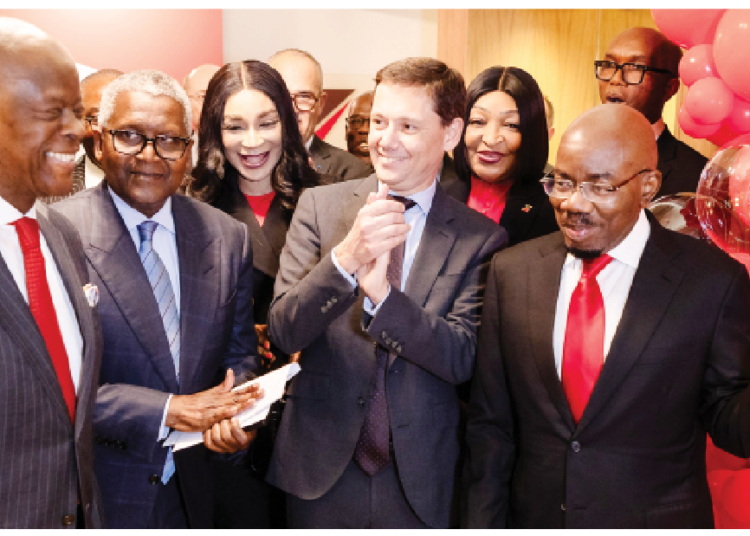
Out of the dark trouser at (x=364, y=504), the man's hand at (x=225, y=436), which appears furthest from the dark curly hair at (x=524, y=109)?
the man's hand at (x=225, y=436)

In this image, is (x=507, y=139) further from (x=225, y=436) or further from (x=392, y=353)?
(x=225, y=436)

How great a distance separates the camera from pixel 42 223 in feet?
5.68

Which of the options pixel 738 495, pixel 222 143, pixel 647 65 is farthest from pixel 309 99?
pixel 738 495

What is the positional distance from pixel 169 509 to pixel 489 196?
1791mm

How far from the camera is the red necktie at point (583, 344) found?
179 cm

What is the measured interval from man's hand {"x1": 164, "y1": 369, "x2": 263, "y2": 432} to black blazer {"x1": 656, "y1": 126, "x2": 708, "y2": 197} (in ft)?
7.22

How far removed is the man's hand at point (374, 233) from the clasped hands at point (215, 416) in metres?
0.49

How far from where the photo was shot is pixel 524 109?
2.94 metres

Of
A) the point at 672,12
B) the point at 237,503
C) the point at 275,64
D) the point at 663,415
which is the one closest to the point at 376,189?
the point at 663,415

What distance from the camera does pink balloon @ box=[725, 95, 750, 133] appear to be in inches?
109

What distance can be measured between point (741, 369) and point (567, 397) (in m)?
0.42

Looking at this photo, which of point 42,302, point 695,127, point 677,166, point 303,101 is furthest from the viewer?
point 303,101

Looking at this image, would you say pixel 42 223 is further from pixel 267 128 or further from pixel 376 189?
pixel 267 128

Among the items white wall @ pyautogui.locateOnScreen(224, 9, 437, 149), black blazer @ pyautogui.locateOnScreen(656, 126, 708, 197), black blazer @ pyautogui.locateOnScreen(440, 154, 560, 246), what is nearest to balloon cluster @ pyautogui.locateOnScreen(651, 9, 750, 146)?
black blazer @ pyautogui.locateOnScreen(656, 126, 708, 197)
